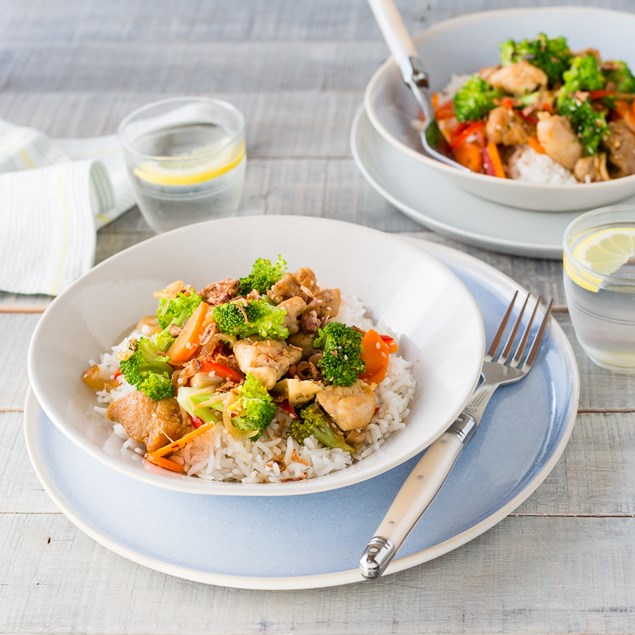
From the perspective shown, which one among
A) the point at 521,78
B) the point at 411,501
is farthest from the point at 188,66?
the point at 411,501

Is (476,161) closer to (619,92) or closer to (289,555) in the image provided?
(619,92)

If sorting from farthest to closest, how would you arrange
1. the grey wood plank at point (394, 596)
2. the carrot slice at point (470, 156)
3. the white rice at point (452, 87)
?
1. the white rice at point (452, 87)
2. the carrot slice at point (470, 156)
3. the grey wood plank at point (394, 596)

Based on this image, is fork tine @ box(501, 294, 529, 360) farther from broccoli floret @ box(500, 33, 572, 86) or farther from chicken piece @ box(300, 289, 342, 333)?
broccoli floret @ box(500, 33, 572, 86)

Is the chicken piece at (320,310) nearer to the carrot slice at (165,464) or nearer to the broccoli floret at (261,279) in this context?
the broccoli floret at (261,279)

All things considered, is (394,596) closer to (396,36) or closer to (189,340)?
(189,340)

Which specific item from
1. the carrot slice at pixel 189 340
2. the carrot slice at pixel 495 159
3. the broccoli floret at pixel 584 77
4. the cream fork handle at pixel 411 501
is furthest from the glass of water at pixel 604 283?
the carrot slice at pixel 189 340

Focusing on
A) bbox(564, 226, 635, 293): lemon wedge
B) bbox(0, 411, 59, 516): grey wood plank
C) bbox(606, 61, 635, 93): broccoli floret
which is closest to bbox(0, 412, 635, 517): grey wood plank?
bbox(0, 411, 59, 516): grey wood plank

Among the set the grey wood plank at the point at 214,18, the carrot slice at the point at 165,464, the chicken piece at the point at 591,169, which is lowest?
the grey wood plank at the point at 214,18

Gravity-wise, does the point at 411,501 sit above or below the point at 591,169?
above
